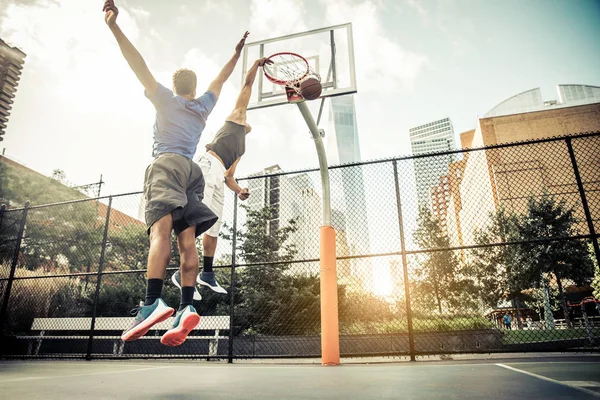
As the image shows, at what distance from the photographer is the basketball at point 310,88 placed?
13.4 ft

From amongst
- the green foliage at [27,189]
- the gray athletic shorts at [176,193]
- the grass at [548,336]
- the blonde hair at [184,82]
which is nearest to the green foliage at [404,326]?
the grass at [548,336]

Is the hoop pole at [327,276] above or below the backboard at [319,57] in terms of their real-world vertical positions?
below

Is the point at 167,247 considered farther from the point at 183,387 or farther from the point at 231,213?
the point at 231,213

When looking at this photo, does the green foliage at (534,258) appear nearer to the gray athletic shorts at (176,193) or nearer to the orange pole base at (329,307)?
the orange pole base at (329,307)

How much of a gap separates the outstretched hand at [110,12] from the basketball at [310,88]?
2.23m

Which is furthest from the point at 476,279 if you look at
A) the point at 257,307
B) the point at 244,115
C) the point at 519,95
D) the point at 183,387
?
the point at 519,95

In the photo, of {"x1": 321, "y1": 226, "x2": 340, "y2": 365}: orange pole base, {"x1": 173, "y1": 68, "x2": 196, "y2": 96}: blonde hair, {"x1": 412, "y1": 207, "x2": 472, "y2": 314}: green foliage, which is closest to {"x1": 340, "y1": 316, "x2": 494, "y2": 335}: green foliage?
{"x1": 412, "y1": 207, "x2": 472, "y2": 314}: green foliage

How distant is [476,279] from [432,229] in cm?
373

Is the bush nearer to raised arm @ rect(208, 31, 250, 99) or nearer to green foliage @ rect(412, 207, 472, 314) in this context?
raised arm @ rect(208, 31, 250, 99)

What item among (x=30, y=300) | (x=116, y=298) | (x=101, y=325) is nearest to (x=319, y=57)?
Result: (x=101, y=325)

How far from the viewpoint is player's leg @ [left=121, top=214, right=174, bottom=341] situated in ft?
6.50

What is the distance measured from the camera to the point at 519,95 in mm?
38312

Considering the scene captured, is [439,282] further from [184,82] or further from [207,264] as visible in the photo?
[184,82]

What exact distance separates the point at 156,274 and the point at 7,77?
32214 millimetres
